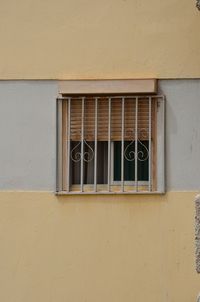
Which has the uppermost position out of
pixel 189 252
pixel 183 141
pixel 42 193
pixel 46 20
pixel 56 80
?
pixel 46 20

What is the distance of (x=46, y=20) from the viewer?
22.5ft

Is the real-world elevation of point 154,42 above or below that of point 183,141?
above

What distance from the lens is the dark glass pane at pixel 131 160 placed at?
267 inches

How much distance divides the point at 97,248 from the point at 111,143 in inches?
39.5

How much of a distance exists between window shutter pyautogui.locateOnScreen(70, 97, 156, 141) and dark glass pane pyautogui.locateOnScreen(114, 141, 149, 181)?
0.08 meters

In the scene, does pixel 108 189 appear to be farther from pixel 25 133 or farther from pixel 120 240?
pixel 25 133

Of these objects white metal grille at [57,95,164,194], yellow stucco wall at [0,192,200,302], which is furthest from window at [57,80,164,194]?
yellow stucco wall at [0,192,200,302]

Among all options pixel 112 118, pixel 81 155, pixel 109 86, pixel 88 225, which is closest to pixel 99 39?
pixel 109 86

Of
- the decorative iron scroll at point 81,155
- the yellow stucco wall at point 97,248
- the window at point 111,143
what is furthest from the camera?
the decorative iron scroll at point 81,155

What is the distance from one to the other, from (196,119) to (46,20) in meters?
1.73

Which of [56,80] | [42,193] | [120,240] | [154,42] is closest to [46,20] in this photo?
[56,80]

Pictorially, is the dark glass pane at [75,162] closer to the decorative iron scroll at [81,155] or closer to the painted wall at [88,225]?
the decorative iron scroll at [81,155]

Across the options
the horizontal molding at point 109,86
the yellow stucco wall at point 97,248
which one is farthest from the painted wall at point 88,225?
the horizontal molding at point 109,86

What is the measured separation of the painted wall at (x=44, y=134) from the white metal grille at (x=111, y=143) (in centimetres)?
10
